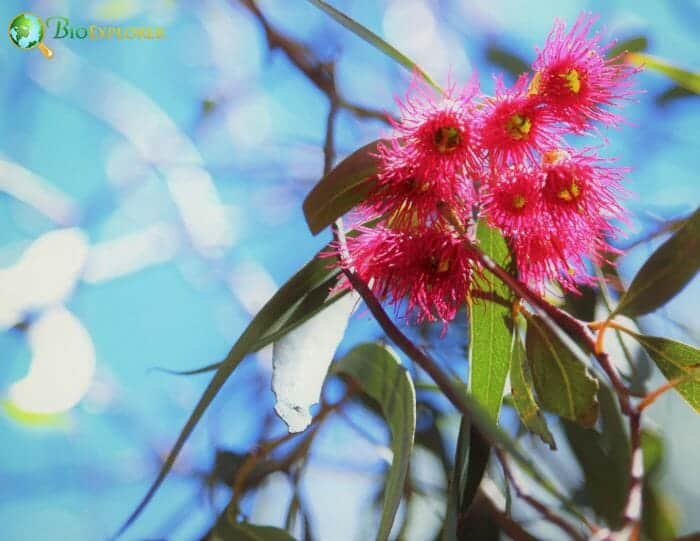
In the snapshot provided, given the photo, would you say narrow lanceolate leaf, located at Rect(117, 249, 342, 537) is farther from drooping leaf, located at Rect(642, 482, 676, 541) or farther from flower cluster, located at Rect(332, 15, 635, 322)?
drooping leaf, located at Rect(642, 482, 676, 541)

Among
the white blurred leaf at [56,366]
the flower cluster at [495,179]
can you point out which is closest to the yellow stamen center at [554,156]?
the flower cluster at [495,179]

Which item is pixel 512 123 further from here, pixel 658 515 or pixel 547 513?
pixel 658 515

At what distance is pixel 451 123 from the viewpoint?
569mm

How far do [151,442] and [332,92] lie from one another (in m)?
0.58

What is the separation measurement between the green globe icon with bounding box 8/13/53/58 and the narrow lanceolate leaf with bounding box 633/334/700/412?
2.63 ft

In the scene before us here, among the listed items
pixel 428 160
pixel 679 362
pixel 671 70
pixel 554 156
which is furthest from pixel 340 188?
pixel 671 70

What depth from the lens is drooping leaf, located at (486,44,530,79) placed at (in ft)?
3.28

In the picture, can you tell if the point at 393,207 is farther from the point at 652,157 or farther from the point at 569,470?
the point at 652,157

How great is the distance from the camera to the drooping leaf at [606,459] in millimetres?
808

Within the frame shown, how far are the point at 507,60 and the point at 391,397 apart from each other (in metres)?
0.56

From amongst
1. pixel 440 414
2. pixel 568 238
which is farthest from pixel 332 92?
pixel 440 414

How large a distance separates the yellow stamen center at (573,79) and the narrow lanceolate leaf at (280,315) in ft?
0.76

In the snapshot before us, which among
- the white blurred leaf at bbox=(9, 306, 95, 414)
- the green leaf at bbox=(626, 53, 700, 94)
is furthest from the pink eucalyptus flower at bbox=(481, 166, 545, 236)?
the white blurred leaf at bbox=(9, 306, 95, 414)

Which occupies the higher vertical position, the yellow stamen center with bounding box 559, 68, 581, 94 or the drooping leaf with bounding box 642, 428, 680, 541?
the yellow stamen center with bounding box 559, 68, 581, 94
